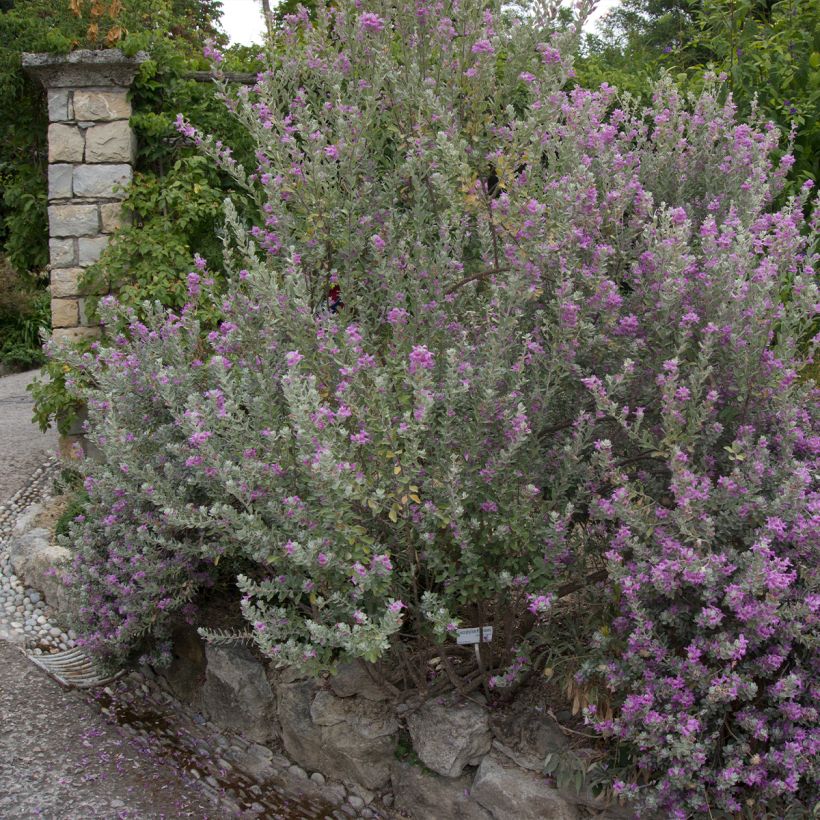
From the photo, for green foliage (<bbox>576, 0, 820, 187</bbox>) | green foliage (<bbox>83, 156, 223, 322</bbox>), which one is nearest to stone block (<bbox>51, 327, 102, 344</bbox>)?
green foliage (<bbox>83, 156, 223, 322</bbox>)

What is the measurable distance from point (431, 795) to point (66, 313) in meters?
4.04

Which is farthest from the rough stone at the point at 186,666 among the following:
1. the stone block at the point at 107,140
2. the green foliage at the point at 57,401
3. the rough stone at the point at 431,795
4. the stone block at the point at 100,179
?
the stone block at the point at 107,140

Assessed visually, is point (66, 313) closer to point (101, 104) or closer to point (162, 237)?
point (162, 237)

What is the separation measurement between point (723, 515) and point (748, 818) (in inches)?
33.9

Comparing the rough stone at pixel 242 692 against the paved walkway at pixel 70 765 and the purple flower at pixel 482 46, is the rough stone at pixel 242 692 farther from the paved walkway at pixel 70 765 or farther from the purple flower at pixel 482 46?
the purple flower at pixel 482 46

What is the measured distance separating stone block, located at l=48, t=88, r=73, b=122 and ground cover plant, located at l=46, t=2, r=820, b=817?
8.46ft

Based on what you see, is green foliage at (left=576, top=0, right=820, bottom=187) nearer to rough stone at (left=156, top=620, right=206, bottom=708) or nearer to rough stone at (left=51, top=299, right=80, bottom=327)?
rough stone at (left=51, top=299, right=80, bottom=327)

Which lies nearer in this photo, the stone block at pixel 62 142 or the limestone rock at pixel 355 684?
the limestone rock at pixel 355 684

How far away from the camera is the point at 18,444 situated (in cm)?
693

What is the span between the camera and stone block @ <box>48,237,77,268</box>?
5648 mm

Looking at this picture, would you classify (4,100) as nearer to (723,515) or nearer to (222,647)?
A: (222,647)

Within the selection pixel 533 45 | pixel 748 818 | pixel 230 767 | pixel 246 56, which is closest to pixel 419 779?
pixel 230 767

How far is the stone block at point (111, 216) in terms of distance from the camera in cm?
568

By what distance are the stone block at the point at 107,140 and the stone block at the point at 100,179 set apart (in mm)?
57
